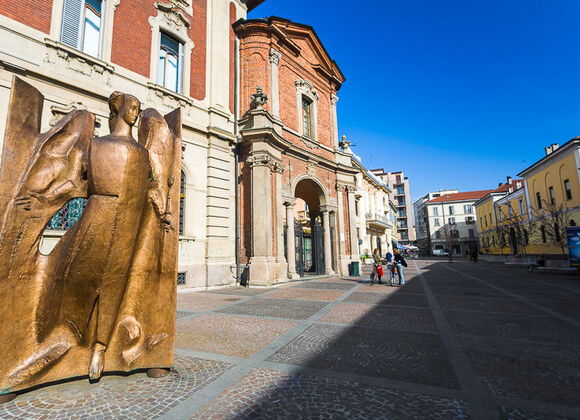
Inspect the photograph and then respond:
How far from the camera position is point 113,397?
2695 mm

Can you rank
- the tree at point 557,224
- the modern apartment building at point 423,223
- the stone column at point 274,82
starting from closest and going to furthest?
the stone column at point 274,82 → the tree at point 557,224 → the modern apartment building at point 423,223

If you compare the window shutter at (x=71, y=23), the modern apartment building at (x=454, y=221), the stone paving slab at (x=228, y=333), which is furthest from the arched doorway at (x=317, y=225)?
the modern apartment building at (x=454, y=221)

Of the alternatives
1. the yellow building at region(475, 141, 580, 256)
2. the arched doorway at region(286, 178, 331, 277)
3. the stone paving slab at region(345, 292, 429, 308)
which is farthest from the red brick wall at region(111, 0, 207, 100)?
the yellow building at region(475, 141, 580, 256)

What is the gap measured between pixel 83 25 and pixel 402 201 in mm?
71771

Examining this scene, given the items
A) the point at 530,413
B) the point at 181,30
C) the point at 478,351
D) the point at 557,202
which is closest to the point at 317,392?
the point at 530,413

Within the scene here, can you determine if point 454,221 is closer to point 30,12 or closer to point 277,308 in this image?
point 277,308

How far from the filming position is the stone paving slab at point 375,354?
3.21m

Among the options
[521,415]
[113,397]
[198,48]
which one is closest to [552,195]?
[198,48]

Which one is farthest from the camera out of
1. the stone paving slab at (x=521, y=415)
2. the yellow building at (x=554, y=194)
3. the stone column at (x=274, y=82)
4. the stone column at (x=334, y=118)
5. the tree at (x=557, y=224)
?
the yellow building at (x=554, y=194)

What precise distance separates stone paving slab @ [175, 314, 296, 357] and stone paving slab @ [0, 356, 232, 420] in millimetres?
759

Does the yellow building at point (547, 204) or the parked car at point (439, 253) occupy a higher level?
the yellow building at point (547, 204)

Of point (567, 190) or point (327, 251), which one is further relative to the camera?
point (567, 190)

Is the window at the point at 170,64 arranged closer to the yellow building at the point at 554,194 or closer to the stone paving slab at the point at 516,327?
the stone paving slab at the point at 516,327

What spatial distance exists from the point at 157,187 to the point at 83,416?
219cm
